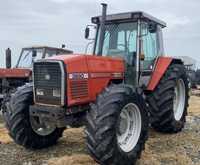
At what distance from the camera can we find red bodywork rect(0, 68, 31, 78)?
44.2ft

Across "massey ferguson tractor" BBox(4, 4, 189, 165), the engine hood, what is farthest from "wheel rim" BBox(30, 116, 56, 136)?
the engine hood

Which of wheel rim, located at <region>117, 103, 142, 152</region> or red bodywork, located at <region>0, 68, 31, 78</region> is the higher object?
red bodywork, located at <region>0, 68, 31, 78</region>

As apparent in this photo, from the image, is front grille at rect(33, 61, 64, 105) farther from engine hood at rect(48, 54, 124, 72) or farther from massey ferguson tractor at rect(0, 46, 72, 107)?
massey ferguson tractor at rect(0, 46, 72, 107)

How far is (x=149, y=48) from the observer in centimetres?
895

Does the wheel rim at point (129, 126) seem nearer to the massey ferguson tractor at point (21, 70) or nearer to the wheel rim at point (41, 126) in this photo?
the wheel rim at point (41, 126)

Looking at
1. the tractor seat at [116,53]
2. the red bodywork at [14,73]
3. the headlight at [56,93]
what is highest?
the tractor seat at [116,53]

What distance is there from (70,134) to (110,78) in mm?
2072

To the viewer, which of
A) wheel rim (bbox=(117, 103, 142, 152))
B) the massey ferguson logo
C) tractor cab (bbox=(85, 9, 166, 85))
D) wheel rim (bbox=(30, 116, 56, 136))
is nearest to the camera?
the massey ferguson logo

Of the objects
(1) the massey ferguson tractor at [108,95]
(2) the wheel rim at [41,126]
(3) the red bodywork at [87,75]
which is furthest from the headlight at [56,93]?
(2) the wheel rim at [41,126]

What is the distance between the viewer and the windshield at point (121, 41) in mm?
8422

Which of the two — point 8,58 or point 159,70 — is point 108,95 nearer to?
point 159,70

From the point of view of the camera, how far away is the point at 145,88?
855 cm

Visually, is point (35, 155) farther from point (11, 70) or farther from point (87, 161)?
point (11, 70)

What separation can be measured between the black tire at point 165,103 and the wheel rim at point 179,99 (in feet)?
1.47
